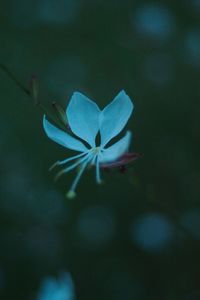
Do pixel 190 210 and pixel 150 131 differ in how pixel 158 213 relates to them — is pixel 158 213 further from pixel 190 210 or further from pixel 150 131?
pixel 150 131

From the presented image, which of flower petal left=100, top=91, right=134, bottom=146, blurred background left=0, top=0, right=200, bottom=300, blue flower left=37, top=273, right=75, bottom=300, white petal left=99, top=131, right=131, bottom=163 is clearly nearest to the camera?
white petal left=99, top=131, right=131, bottom=163

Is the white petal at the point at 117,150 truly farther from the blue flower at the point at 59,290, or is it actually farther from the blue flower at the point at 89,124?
the blue flower at the point at 59,290

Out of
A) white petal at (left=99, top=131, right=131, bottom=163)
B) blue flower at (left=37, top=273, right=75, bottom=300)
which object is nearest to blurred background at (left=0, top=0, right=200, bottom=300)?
blue flower at (left=37, top=273, right=75, bottom=300)

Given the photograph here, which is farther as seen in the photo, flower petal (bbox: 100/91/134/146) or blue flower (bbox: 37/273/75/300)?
blue flower (bbox: 37/273/75/300)

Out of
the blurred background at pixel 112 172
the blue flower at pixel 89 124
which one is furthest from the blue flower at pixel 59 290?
the blue flower at pixel 89 124

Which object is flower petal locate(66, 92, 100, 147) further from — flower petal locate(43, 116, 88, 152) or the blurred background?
the blurred background

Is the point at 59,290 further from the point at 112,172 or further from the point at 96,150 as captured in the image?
the point at 112,172

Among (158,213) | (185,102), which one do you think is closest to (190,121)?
(185,102)

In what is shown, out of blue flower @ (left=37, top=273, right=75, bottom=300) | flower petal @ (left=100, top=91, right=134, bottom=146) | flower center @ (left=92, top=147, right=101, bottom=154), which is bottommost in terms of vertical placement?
blue flower @ (left=37, top=273, right=75, bottom=300)
